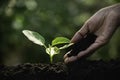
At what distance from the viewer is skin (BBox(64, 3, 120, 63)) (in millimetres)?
1252

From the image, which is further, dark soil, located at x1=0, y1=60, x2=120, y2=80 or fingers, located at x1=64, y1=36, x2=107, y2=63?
fingers, located at x1=64, y1=36, x2=107, y2=63

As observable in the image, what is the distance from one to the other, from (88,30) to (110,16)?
11cm

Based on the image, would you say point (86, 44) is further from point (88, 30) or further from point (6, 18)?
point (6, 18)

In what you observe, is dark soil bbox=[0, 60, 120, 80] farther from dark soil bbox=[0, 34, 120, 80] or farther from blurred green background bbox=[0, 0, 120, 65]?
blurred green background bbox=[0, 0, 120, 65]

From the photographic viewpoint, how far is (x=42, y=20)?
258 cm

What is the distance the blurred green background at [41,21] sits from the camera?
7.73 ft

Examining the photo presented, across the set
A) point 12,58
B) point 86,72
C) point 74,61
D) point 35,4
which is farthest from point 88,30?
point 12,58

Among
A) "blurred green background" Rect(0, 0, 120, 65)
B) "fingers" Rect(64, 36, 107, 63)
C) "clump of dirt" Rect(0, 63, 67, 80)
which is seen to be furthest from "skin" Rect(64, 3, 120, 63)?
"blurred green background" Rect(0, 0, 120, 65)

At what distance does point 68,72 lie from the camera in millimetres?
1122

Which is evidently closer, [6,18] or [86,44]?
[86,44]

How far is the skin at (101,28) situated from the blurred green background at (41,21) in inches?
30.0

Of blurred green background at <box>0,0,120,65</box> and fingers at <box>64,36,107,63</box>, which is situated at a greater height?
blurred green background at <box>0,0,120,65</box>

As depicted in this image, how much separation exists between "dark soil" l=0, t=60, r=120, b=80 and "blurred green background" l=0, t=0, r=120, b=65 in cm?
108

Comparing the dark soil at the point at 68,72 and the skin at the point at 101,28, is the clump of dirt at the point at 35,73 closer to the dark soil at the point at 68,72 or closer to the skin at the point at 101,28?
the dark soil at the point at 68,72
